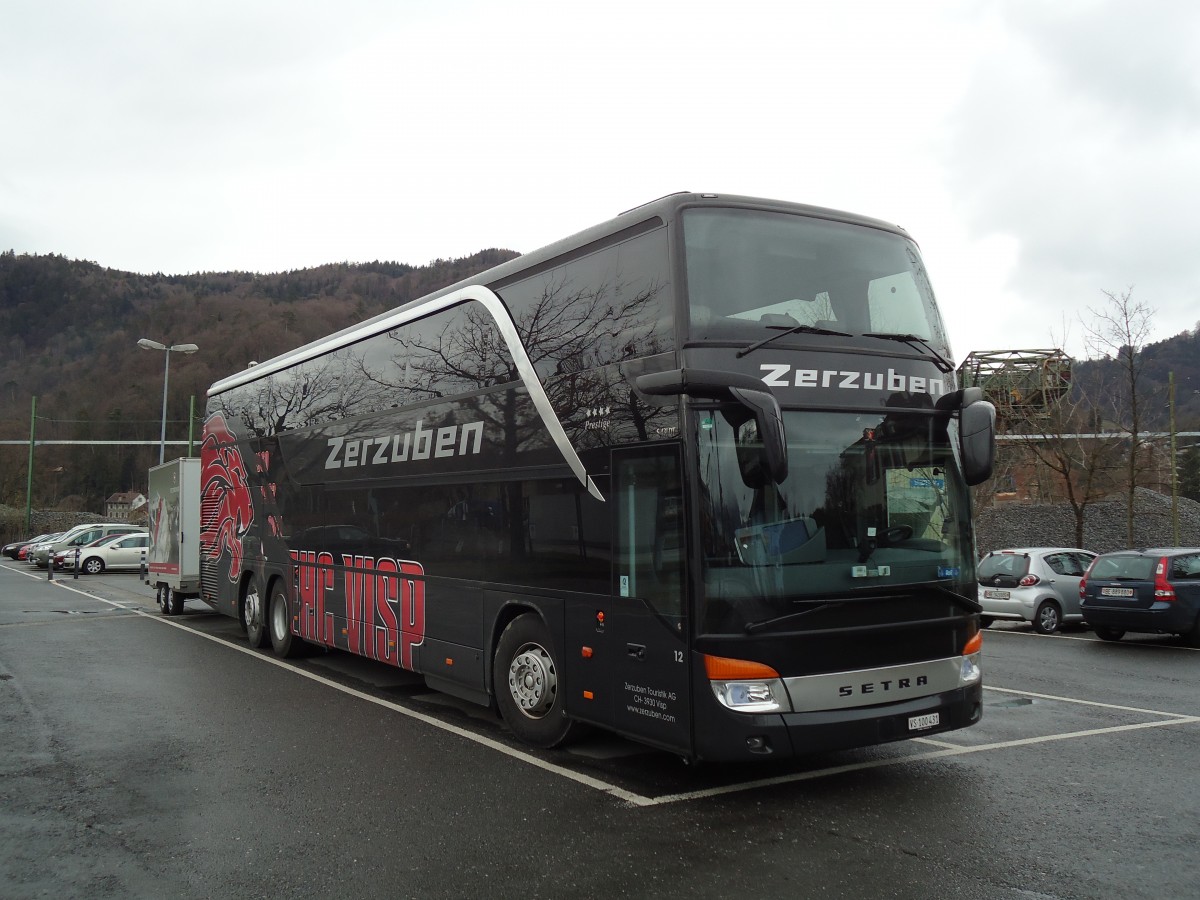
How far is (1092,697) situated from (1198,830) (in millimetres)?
4877

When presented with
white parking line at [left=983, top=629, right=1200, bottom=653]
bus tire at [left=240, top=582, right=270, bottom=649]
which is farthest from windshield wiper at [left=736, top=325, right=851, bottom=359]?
white parking line at [left=983, top=629, right=1200, bottom=653]

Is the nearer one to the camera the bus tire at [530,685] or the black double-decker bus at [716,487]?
the black double-decker bus at [716,487]

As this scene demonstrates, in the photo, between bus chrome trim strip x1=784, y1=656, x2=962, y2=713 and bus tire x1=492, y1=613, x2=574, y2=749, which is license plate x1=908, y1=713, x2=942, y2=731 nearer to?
bus chrome trim strip x1=784, y1=656, x2=962, y2=713

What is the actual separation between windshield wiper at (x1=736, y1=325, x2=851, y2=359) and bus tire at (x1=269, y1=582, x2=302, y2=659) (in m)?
8.99

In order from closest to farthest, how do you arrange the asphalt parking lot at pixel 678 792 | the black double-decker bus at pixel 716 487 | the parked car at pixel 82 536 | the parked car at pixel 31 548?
the asphalt parking lot at pixel 678 792
the black double-decker bus at pixel 716 487
the parked car at pixel 82 536
the parked car at pixel 31 548

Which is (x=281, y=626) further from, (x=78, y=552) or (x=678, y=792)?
(x=78, y=552)

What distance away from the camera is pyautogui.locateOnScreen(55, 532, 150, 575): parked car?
3712 cm

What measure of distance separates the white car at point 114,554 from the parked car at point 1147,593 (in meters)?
33.3

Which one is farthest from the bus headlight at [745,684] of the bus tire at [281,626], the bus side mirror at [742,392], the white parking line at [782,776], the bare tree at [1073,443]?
the bare tree at [1073,443]

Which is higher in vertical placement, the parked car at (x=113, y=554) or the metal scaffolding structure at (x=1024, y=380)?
the metal scaffolding structure at (x=1024, y=380)

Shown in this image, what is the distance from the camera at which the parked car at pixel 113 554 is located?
3712 cm

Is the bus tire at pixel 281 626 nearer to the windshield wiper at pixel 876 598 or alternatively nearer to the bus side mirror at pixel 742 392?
the bus side mirror at pixel 742 392

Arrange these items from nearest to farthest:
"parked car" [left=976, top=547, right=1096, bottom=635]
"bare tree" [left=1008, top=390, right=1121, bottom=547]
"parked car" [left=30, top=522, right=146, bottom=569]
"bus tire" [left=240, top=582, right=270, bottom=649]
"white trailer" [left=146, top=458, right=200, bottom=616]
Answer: "bus tire" [left=240, top=582, right=270, bottom=649] → "parked car" [left=976, top=547, right=1096, bottom=635] → "white trailer" [left=146, top=458, right=200, bottom=616] → "bare tree" [left=1008, top=390, right=1121, bottom=547] → "parked car" [left=30, top=522, right=146, bottom=569]

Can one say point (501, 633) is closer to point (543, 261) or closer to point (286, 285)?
point (543, 261)
